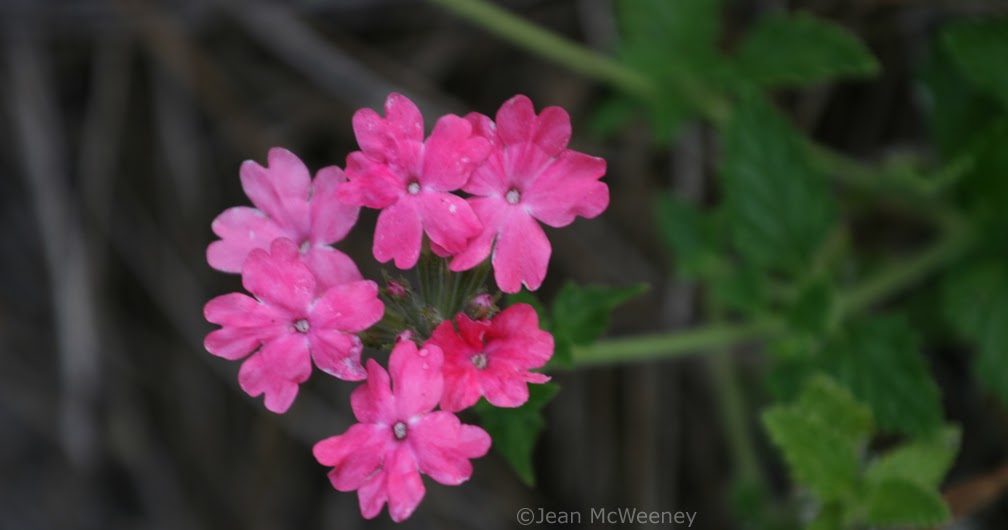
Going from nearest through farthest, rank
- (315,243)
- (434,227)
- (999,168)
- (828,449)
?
(434,227), (315,243), (828,449), (999,168)

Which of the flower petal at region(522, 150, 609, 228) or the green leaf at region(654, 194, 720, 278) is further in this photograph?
the green leaf at region(654, 194, 720, 278)

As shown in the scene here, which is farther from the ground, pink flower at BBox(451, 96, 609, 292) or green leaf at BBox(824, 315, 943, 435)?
pink flower at BBox(451, 96, 609, 292)

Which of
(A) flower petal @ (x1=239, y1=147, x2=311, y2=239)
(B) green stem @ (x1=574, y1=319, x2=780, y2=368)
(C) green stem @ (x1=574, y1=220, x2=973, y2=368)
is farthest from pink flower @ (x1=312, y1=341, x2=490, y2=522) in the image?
(C) green stem @ (x1=574, y1=220, x2=973, y2=368)

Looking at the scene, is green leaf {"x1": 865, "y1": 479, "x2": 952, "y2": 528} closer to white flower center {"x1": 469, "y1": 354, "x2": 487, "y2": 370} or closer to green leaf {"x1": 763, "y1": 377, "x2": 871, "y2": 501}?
green leaf {"x1": 763, "y1": 377, "x2": 871, "y2": 501}

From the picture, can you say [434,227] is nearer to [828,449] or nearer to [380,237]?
[380,237]

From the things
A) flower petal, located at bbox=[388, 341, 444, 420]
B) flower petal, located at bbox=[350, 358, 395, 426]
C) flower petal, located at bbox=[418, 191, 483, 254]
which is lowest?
flower petal, located at bbox=[350, 358, 395, 426]

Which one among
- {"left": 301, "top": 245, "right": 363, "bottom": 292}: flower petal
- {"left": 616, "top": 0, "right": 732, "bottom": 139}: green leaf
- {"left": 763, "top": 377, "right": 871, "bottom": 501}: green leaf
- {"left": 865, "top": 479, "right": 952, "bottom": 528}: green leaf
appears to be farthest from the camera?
{"left": 616, "top": 0, "right": 732, "bottom": 139}: green leaf

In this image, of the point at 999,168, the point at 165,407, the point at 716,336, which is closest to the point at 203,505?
the point at 165,407
